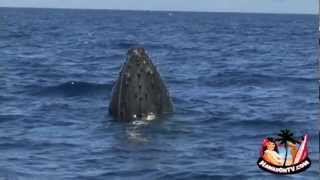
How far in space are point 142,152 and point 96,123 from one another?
10.4 feet

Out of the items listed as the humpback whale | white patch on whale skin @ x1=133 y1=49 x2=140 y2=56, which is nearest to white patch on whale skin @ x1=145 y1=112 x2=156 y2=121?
the humpback whale

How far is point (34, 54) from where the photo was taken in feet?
142

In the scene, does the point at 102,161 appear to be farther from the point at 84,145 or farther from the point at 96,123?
the point at 96,123

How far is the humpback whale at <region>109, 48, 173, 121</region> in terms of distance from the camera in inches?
637

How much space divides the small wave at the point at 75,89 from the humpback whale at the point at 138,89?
6.42 m

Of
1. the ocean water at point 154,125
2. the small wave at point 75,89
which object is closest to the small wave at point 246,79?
the ocean water at point 154,125

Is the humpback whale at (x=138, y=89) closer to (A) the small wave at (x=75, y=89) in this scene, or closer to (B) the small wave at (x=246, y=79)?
(A) the small wave at (x=75, y=89)

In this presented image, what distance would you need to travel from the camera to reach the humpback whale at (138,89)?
637 inches

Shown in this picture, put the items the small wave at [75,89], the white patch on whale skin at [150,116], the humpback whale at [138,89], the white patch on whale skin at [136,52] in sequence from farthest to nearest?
the small wave at [75,89]
the white patch on whale skin at [150,116]
the white patch on whale skin at [136,52]
the humpback whale at [138,89]

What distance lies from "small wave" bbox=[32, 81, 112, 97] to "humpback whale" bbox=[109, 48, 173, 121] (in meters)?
6.42

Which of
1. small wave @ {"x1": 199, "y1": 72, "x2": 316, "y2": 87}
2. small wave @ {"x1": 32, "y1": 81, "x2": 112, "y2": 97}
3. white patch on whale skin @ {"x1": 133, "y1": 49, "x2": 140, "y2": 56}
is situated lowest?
small wave @ {"x1": 199, "y1": 72, "x2": 316, "y2": 87}

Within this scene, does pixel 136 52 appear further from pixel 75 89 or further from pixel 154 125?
pixel 75 89

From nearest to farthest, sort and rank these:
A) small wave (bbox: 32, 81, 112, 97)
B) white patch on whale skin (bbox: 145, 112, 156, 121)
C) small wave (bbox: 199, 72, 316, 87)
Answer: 1. white patch on whale skin (bbox: 145, 112, 156, 121)
2. small wave (bbox: 32, 81, 112, 97)
3. small wave (bbox: 199, 72, 316, 87)

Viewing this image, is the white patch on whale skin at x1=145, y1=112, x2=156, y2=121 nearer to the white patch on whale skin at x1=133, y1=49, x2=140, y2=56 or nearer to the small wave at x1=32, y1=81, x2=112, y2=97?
the white patch on whale skin at x1=133, y1=49, x2=140, y2=56
